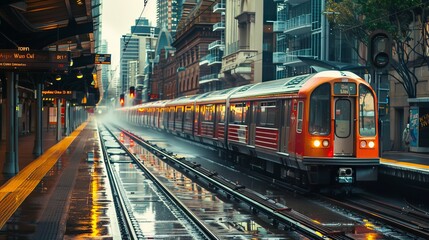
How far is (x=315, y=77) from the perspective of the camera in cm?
1808

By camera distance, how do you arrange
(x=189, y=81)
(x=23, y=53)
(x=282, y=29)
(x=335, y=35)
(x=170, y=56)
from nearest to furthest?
(x=23, y=53), (x=335, y=35), (x=282, y=29), (x=189, y=81), (x=170, y=56)

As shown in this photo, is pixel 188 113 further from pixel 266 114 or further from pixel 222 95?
pixel 266 114

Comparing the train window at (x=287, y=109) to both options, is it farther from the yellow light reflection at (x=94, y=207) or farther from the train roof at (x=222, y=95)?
the train roof at (x=222, y=95)

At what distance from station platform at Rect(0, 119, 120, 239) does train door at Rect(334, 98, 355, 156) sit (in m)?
6.23

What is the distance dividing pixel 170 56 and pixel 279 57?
67356mm

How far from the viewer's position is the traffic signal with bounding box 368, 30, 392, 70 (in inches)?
533

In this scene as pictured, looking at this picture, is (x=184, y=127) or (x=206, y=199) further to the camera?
(x=184, y=127)

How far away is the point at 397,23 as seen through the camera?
3133cm

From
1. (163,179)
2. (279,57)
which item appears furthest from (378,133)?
(279,57)

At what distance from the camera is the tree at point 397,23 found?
98.0ft

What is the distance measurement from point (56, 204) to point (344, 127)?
780 cm

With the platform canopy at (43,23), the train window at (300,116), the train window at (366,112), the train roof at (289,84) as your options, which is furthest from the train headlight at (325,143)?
the platform canopy at (43,23)

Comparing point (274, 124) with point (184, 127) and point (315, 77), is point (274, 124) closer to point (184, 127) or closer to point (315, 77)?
point (315, 77)

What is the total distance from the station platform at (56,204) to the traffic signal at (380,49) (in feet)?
20.3
